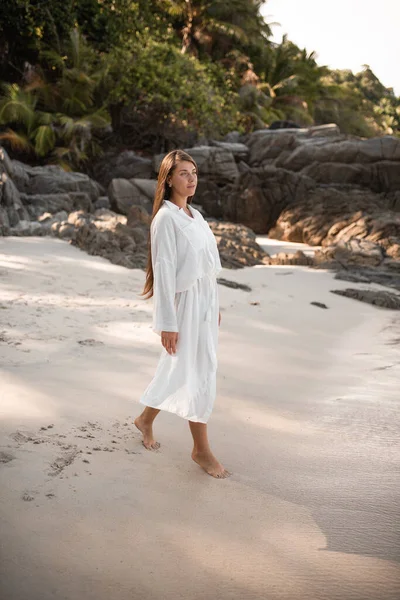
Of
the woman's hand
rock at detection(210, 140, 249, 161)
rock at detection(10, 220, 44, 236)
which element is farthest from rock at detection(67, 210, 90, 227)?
rock at detection(210, 140, 249, 161)

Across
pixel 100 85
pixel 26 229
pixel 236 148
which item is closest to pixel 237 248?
pixel 26 229

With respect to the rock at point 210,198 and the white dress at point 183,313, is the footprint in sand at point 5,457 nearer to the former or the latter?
the white dress at point 183,313

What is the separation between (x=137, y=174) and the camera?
18.8 meters

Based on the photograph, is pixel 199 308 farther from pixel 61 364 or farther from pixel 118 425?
pixel 61 364

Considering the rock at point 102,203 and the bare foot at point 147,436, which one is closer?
the bare foot at point 147,436

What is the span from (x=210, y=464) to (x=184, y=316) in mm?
728

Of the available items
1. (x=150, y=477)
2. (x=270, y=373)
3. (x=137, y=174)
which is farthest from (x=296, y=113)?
(x=150, y=477)

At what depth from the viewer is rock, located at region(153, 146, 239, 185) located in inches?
696

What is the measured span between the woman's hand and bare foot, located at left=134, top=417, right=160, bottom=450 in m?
0.50

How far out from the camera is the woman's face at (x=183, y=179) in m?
2.78

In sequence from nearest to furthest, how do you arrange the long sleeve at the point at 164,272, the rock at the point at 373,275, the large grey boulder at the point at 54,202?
the long sleeve at the point at 164,272
the rock at the point at 373,275
the large grey boulder at the point at 54,202

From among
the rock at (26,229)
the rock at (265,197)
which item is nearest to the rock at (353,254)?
the rock at (265,197)

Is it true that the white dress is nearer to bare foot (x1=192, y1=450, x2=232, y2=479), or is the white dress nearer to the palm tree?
bare foot (x1=192, y1=450, x2=232, y2=479)

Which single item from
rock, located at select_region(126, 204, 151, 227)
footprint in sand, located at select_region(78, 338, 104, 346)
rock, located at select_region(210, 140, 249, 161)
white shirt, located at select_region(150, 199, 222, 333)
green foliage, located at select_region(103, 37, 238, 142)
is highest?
green foliage, located at select_region(103, 37, 238, 142)
